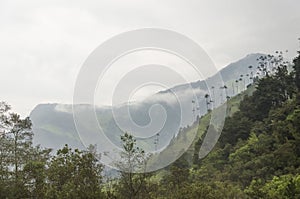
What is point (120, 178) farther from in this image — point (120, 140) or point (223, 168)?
point (223, 168)

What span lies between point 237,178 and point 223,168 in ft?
28.2

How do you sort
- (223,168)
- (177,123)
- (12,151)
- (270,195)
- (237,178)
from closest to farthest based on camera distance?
(177,123) < (12,151) < (270,195) < (237,178) < (223,168)

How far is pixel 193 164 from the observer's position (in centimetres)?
5794

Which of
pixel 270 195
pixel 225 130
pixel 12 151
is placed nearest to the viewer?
pixel 12 151

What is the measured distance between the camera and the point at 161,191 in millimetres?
25375

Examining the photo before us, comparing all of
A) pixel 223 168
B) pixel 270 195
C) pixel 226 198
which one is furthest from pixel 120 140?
pixel 223 168

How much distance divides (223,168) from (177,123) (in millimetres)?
32048

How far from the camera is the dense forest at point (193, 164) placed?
17.1 m

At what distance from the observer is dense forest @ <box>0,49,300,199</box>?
17078 millimetres

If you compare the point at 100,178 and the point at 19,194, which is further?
the point at 19,194

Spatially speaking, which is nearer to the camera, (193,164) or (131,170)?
(131,170)

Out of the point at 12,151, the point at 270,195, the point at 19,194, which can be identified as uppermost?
the point at 12,151

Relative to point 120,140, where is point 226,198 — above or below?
below

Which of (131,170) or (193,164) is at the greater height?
(193,164)
